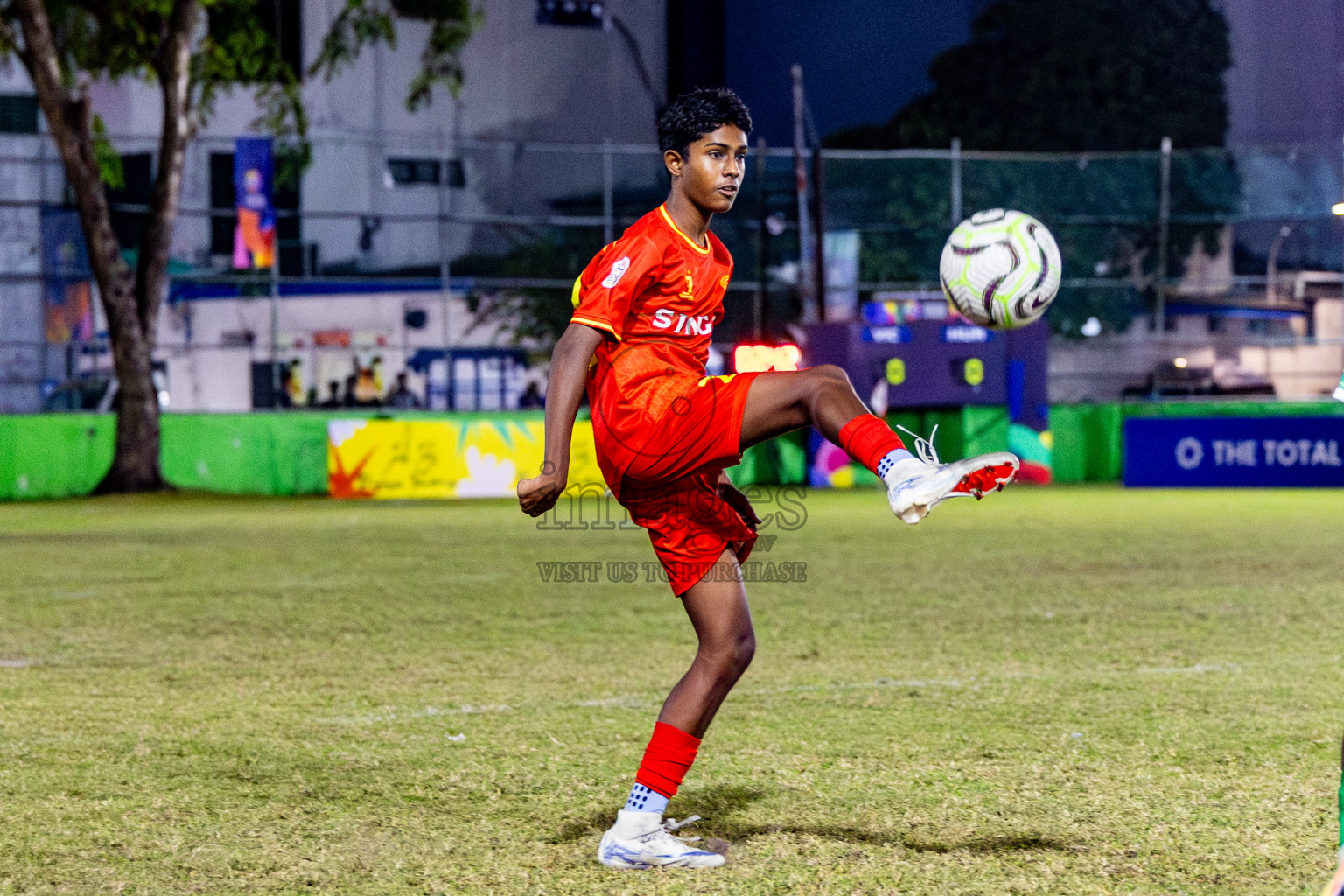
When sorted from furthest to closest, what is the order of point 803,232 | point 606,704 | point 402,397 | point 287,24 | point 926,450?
point 287,24, point 803,232, point 402,397, point 606,704, point 926,450

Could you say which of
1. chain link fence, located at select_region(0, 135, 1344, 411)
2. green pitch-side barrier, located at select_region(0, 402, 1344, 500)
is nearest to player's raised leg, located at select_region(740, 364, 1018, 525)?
green pitch-side barrier, located at select_region(0, 402, 1344, 500)

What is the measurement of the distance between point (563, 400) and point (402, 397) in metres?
20.7

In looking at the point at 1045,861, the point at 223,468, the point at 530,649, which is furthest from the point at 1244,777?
the point at 223,468

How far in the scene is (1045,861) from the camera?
11.3 feet

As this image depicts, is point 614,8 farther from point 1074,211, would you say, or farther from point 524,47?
point 1074,211

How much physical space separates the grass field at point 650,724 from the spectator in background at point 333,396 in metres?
12.8

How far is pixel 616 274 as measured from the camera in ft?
11.3

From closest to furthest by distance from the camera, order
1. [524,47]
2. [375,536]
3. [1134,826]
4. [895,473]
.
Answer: [895,473]
[1134,826]
[375,536]
[524,47]

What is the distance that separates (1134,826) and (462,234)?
23.8 meters

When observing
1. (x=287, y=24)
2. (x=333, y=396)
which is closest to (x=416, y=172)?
(x=333, y=396)

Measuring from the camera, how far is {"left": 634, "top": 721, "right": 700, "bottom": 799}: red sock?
3.54 meters

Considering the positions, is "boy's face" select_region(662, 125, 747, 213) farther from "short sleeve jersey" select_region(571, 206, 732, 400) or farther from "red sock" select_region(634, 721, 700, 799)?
"red sock" select_region(634, 721, 700, 799)

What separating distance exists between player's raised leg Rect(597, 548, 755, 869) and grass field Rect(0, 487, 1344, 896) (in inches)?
3.7

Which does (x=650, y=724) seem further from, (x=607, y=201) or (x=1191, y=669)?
(x=607, y=201)
